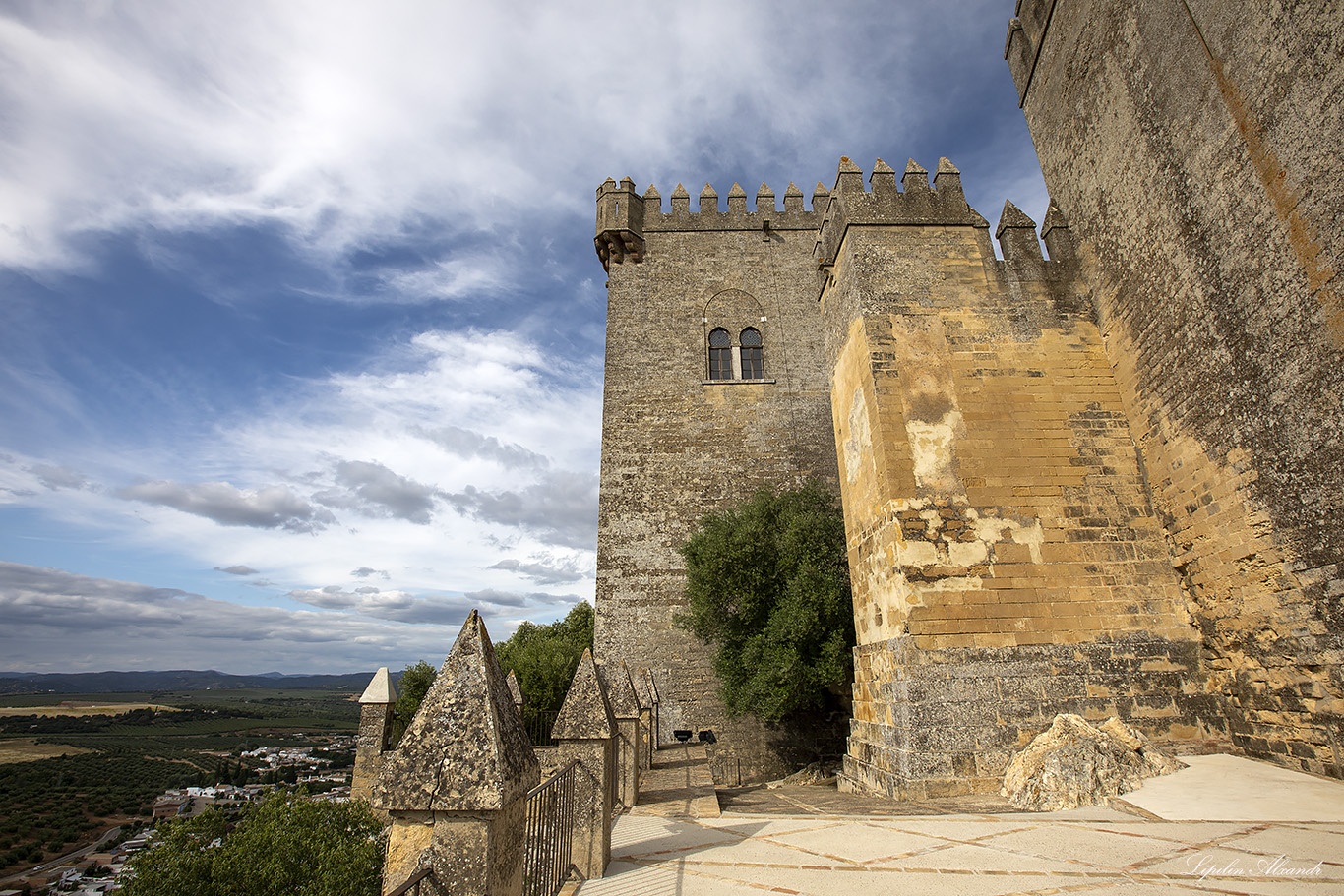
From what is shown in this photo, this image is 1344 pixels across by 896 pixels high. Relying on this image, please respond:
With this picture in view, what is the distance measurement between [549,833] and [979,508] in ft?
19.1

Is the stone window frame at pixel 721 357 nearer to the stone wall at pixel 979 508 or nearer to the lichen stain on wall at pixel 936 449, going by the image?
the stone wall at pixel 979 508

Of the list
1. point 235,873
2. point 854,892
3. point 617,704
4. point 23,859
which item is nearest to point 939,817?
point 854,892

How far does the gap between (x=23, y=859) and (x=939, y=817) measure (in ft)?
69.2

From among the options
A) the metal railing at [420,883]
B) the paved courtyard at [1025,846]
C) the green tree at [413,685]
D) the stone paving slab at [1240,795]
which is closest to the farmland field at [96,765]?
the green tree at [413,685]

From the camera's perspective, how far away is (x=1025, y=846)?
4094mm

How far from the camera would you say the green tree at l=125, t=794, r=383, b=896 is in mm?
4514

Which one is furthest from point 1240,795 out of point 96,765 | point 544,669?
point 96,765

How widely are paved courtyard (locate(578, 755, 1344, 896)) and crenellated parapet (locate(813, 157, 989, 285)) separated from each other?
7048 millimetres

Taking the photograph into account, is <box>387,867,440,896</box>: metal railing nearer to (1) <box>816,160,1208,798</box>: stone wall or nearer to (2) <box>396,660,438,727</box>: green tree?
(1) <box>816,160,1208,798</box>: stone wall

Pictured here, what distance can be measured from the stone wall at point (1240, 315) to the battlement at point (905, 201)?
1.72 meters

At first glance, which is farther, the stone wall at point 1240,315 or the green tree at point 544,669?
the green tree at point 544,669

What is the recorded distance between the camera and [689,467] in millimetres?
15281

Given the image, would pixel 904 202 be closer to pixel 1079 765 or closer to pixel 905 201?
pixel 905 201

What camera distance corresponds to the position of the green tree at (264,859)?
4514mm
